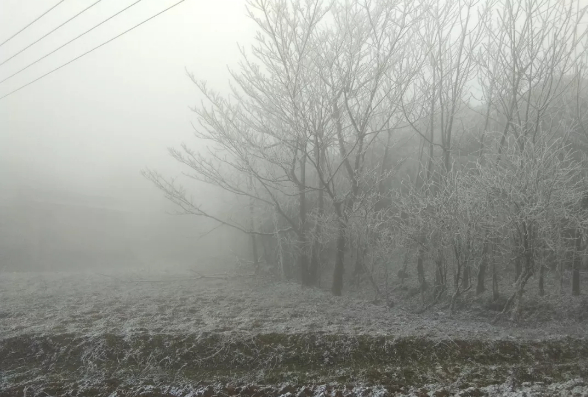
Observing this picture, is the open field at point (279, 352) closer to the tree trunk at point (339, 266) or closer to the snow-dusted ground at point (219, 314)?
the snow-dusted ground at point (219, 314)

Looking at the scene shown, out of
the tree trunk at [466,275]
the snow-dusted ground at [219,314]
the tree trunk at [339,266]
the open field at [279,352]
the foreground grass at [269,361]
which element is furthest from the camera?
the tree trunk at [339,266]

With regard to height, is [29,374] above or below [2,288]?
below

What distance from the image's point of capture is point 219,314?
32.8 feet

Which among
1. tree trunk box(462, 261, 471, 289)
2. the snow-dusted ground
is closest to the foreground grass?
the snow-dusted ground

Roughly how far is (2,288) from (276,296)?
8387 mm

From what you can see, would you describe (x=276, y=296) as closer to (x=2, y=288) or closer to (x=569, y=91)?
(x=2, y=288)

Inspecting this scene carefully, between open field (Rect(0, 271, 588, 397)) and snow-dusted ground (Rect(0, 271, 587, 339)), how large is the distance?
0.04m

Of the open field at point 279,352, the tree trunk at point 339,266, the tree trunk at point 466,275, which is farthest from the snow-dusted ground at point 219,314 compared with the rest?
the tree trunk at point 466,275

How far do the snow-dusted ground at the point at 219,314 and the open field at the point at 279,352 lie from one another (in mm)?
44

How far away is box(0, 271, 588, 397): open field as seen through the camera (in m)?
6.57

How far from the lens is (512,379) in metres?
6.75

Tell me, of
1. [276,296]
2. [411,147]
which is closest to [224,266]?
[276,296]

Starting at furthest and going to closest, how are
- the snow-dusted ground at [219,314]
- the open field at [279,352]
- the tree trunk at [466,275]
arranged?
the tree trunk at [466,275]
the snow-dusted ground at [219,314]
the open field at [279,352]

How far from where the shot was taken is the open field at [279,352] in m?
6.57
